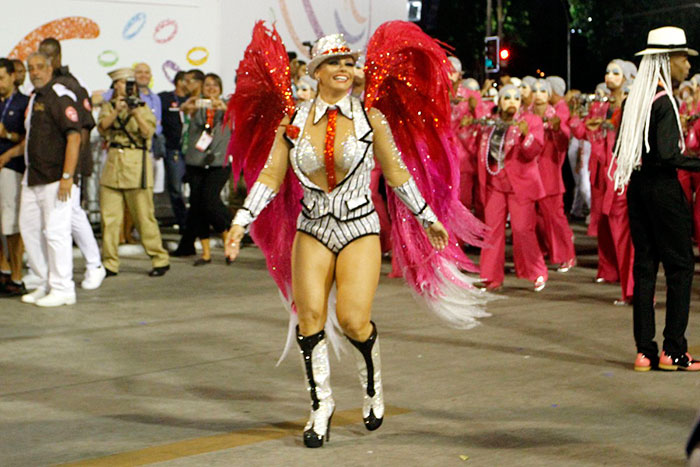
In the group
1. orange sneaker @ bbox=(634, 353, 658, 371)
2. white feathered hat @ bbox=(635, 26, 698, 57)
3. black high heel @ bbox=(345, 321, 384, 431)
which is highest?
white feathered hat @ bbox=(635, 26, 698, 57)

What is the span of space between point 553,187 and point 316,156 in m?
6.53

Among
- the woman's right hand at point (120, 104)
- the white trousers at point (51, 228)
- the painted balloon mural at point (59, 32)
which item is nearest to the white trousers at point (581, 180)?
the painted balloon mural at point (59, 32)

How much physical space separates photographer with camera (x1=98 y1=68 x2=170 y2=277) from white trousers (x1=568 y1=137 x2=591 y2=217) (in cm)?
749

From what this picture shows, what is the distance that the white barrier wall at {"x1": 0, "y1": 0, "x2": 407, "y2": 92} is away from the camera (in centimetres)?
1330

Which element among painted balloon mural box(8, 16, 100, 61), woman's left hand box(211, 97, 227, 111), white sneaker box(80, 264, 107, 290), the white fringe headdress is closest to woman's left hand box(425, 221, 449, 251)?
the white fringe headdress

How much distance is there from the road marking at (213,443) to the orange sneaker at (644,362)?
1.71 meters

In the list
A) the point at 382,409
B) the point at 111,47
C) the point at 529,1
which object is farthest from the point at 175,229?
the point at 529,1

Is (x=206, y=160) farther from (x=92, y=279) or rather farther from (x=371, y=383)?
(x=371, y=383)

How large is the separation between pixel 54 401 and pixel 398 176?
2457 millimetres

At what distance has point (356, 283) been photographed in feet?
18.5

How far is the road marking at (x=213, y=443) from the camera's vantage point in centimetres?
543

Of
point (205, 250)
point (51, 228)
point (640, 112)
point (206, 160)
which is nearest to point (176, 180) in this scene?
point (205, 250)

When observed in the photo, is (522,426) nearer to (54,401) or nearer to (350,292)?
(350,292)

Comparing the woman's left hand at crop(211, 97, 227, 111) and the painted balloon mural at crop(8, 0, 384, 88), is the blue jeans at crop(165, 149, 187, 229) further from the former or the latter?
the woman's left hand at crop(211, 97, 227, 111)
